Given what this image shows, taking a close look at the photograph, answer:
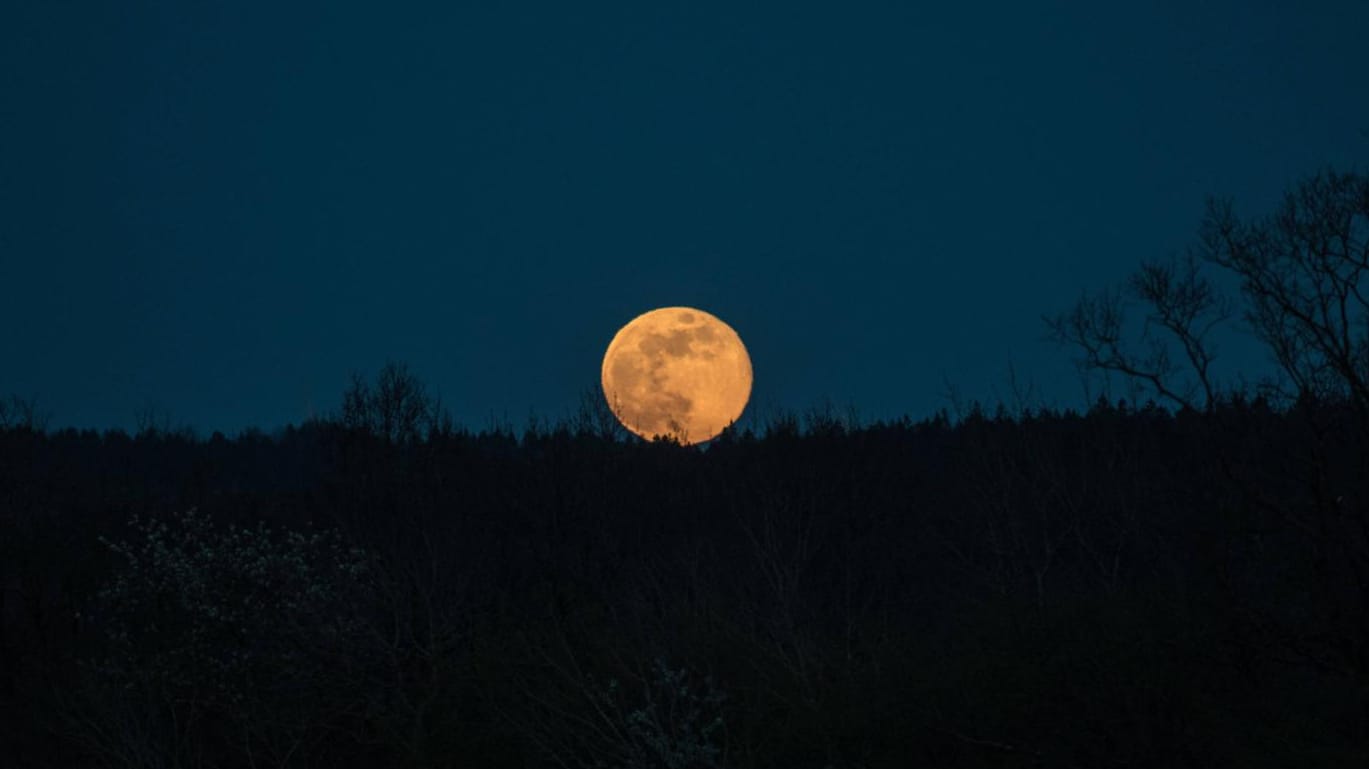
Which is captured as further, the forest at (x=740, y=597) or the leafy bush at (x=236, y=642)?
the leafy bush at (x=236, y=642)

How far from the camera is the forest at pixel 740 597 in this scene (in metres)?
19.9

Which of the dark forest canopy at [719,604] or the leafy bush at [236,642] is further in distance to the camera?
the leafy bush at [236,642]

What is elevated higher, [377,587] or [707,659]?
[377,587]

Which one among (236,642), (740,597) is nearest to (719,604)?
(740,597)

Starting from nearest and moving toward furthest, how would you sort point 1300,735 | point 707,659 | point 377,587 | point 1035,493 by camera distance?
point 1300,735, point 707,659, point 377,587, point 1035,493

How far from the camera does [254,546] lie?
120 feet

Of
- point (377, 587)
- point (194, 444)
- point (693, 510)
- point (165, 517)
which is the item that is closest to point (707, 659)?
point (377, 587)

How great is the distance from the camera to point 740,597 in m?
29.4

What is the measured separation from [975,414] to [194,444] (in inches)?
3546

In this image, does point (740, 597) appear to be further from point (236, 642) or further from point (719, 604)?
point (236, 642)

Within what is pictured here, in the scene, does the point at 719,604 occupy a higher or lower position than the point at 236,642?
lower

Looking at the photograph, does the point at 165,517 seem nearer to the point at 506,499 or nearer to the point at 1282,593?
the point at 506,499

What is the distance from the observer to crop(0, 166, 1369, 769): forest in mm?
19922

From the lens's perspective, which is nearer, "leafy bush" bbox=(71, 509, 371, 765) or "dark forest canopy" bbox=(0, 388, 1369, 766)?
"dark forest canopy" bbox=(0, 388, 1369, 766)
